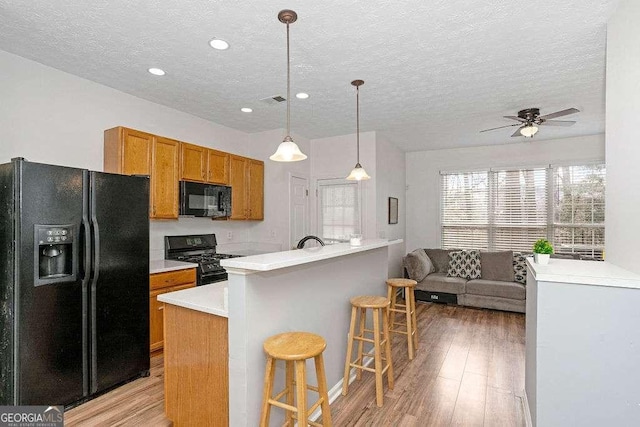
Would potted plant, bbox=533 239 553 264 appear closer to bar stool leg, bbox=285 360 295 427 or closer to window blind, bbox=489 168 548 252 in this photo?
bar stool leg, bbox=285 360 295 427

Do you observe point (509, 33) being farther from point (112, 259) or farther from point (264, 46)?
point (112, 259)

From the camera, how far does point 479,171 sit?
235 inches

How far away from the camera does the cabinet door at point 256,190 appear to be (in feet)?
15.6

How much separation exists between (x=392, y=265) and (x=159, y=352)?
147 inches

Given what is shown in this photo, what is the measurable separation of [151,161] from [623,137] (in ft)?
12.6

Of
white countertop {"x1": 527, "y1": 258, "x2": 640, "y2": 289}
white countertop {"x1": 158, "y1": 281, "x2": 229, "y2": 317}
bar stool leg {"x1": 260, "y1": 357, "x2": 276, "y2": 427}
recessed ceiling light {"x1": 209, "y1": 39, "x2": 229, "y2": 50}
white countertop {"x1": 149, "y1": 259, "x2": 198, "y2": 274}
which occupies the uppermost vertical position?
recessed ceiling light {"x1": 209, "y1": 39, "x2": 229, "y2": 50}

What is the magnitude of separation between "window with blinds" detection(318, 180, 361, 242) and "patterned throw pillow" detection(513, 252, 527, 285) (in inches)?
98.8

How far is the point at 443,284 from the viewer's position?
519 cm

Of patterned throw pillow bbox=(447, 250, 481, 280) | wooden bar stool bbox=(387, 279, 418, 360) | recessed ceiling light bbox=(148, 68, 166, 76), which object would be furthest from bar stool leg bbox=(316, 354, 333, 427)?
patterned throw pillow bbox=(447, 250, 481, 280)

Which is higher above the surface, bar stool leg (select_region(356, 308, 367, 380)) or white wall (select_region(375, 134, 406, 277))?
white wall (select_region(375, 134, 406, 277))

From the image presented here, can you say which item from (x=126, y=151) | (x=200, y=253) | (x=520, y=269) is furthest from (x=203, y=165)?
(x=520, y=269)

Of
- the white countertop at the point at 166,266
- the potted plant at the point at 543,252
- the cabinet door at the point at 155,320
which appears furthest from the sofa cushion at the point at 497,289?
the cabinet door at the point at 155,320

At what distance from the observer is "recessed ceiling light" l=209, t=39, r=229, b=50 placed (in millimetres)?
2436

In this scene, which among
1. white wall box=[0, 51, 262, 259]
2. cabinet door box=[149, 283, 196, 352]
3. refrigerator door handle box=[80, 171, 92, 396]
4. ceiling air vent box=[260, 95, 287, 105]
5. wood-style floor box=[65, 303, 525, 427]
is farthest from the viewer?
ceiling air vent box=[260, 95, 287, 105]
